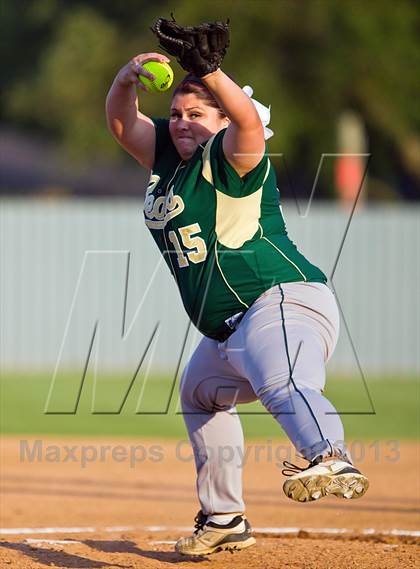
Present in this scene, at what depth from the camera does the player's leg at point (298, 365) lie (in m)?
4.00

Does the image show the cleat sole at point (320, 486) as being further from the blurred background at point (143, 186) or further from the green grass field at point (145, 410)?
the green grass field at point (145, 410)

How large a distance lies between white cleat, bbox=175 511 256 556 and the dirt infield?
2.9 inches

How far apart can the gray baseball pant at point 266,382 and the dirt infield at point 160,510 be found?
5.8 inches

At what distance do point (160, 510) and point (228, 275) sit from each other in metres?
2.91

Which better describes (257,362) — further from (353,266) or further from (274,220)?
(353,266)

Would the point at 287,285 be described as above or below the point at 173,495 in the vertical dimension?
above

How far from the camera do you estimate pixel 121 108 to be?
4934 millimetres

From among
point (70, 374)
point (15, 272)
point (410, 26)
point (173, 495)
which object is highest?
point (410, 26)

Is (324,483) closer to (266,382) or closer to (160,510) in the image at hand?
(266,382)

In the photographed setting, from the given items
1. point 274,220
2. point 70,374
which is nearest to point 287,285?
point 274,220

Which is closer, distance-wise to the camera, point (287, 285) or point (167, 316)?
point (287, 285)

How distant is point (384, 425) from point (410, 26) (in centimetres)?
1128

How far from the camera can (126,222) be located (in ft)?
49.8

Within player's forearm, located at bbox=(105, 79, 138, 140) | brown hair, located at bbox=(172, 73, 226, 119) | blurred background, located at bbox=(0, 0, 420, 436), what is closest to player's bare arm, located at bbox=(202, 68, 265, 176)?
brown hair, located at bbox=(172, 73, 226, 119)
